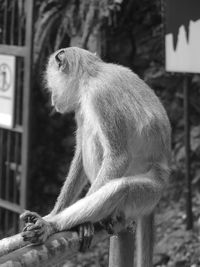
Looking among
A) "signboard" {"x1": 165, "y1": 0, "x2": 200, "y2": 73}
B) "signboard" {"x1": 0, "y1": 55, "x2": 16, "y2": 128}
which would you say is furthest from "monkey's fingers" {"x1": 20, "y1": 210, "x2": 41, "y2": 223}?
"signboard" {"x1": 165, "y1": 0, "x2": 200, "y2": 73}

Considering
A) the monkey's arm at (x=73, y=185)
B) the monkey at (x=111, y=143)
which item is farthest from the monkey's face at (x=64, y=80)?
the monkey's arm at (x=73, y=185)

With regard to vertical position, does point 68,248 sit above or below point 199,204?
above

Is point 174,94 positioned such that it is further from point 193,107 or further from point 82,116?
point 82,116

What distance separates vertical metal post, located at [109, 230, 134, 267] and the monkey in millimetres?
142

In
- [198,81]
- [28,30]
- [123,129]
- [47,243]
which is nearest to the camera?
[47,243]

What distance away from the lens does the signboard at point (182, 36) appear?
5.65 meters

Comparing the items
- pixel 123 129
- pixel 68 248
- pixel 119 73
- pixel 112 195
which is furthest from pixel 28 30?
pixel 68 248

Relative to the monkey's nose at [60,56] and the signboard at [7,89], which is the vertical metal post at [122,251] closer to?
the monkey's nose at [60,56]

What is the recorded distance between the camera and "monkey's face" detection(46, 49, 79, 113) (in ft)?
13.3

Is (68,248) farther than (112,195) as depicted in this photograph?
No

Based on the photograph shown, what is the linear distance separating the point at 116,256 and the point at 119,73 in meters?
1.22

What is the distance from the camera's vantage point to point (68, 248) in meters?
2.89

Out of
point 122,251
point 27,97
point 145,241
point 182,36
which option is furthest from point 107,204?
point 182,36

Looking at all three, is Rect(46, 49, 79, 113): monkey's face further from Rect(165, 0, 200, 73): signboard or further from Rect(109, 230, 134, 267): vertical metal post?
Rect(165, 0, 200, 73): signboard
